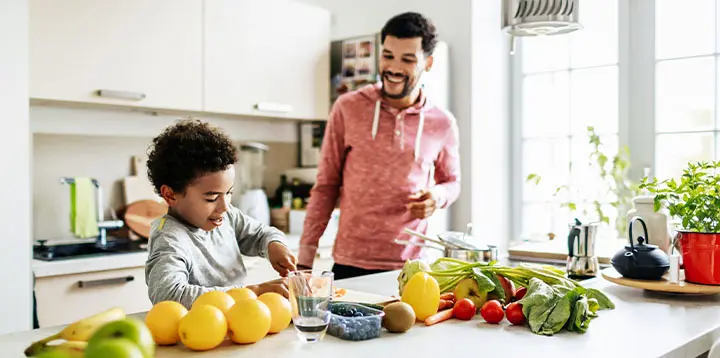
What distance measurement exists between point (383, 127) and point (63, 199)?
1677 mm

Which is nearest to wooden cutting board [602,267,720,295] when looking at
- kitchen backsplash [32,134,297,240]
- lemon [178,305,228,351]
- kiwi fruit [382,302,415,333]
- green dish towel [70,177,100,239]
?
kiwi fruit [382,302,415,333]

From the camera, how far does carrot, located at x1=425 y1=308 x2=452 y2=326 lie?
1409mm

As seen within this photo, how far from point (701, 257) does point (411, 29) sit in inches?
44.3

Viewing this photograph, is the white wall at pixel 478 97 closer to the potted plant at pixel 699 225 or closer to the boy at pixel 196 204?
the potted plant at pixel 699 225

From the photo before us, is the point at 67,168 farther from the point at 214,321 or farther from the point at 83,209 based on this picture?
the point at 214,321

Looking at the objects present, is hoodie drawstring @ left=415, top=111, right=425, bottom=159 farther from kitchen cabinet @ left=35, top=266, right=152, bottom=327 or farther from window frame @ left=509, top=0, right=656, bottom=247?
window frame @ left=509, top=0, right=656, bottom=247

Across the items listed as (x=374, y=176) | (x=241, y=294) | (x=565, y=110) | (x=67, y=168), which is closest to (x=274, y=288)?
(x=241, y=294)

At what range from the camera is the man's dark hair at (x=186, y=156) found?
1.69 meters

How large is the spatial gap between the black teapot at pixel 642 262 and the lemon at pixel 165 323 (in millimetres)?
1137

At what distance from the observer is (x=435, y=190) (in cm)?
233

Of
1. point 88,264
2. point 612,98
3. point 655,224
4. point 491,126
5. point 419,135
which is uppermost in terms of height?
point 612,98

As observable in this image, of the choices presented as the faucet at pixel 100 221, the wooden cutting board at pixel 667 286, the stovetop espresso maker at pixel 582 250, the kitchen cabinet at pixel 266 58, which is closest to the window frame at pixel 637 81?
the kitchen cabinet at pixel 266 58

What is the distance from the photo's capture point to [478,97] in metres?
3.71

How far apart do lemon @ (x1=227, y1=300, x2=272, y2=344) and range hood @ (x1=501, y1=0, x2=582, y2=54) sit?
4.03 feet
